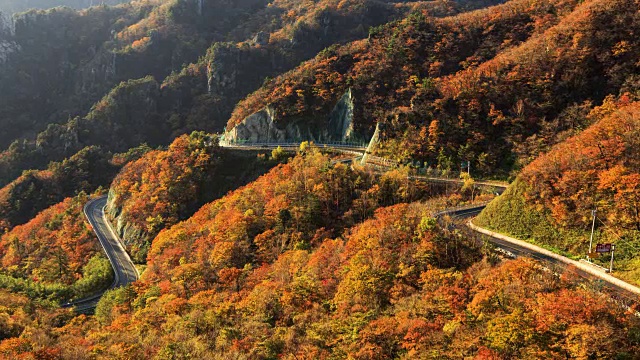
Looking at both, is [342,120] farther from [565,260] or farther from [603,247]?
[603,247]

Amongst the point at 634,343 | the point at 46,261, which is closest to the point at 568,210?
the point at 634,343

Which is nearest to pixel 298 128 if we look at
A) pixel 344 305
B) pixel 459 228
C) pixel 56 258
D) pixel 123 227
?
pixel 123 227

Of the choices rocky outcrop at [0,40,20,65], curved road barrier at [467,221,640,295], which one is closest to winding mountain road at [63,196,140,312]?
curved road barrier at [467,221,640,295]

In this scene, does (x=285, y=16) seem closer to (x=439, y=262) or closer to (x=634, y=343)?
(x=439, y=262)

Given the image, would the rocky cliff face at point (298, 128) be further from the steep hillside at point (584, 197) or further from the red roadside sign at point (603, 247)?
the red roadside sign at point (603, 247)

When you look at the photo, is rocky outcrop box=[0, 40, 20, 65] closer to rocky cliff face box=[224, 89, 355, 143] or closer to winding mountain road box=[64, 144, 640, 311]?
winding mountain road box=[64, 144, 640, 311]

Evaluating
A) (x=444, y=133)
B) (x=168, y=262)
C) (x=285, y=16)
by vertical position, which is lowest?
(x=168, y=262)

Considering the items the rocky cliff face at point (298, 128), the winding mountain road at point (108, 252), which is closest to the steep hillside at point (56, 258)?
the winding mountain road at point (108, 252)
